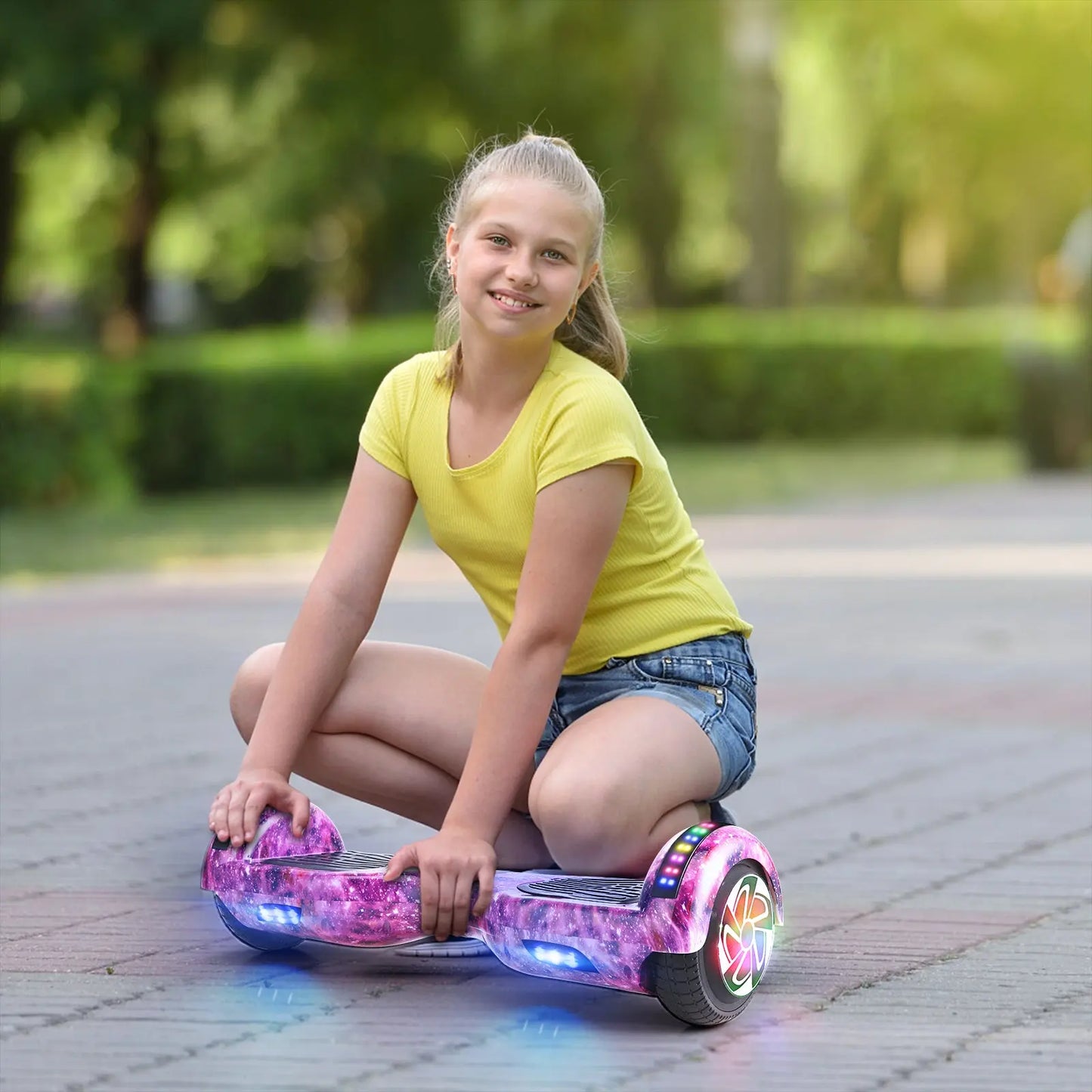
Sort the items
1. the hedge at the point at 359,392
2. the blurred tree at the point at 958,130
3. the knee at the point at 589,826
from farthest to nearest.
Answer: the blurred tree at the point at 958,130 < the hedge at the point at 359,392 < the knee at the point at 589,826

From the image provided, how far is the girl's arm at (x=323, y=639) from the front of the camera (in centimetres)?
327

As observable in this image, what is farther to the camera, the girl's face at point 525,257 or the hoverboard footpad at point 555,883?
the girl's face at point 525,257

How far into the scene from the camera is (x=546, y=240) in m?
3.25

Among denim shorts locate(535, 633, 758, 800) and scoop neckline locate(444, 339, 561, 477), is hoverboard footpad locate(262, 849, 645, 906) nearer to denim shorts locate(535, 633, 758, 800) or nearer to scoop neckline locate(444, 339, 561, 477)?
denim shorts locate(535, 633, 758, 800)

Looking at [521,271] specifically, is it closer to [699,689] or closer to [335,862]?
[699,689]

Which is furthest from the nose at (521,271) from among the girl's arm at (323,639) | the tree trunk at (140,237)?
the tree trunk at (140,237)

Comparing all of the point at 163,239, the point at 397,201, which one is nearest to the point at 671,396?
the point at 397,201

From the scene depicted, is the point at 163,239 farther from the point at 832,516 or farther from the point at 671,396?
the point at 832,516

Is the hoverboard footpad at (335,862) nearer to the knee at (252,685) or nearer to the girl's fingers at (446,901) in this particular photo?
the girl's fingers at (446,901)

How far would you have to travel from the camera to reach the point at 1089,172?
4081 centimetres

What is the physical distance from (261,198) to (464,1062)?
27414 millimetres

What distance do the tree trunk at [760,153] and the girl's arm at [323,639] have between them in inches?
756

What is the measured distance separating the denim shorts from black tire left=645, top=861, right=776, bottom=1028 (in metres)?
0.28

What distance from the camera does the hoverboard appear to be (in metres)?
2.91
